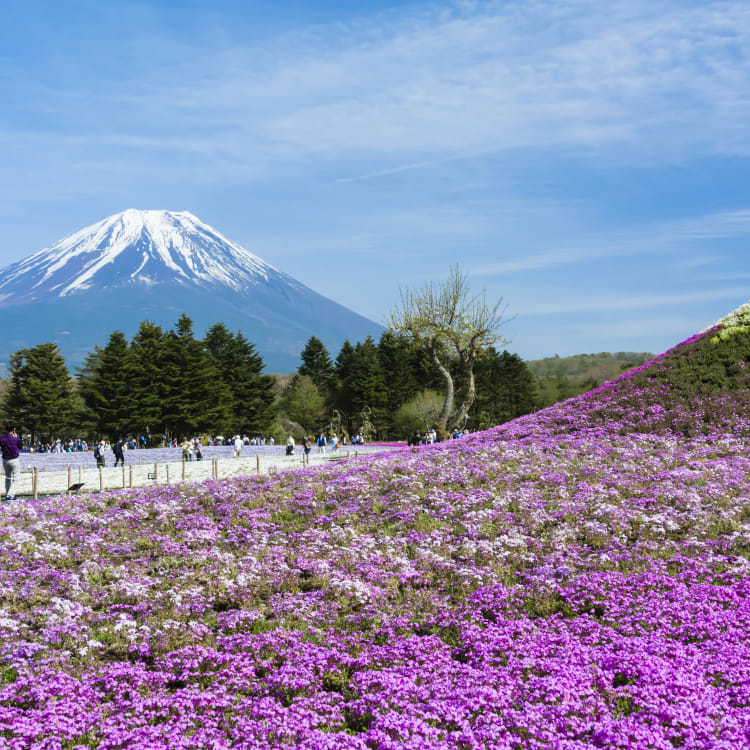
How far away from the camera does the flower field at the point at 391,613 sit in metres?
6.91

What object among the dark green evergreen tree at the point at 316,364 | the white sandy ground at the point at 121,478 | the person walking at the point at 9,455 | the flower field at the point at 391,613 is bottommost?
the flower field at the point at 391,613

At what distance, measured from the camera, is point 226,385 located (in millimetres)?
87625

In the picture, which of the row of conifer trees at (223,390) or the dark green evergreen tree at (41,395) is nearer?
the row of conifer trees at (223,390)

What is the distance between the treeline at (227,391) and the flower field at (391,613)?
4789cm

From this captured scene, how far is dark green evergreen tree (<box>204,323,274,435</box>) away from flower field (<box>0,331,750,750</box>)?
242 ft

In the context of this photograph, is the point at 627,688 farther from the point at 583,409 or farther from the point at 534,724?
the point at 583,409

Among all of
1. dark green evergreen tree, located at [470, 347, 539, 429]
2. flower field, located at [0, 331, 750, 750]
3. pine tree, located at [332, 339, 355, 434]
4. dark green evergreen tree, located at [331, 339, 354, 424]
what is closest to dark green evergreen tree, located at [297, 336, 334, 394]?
dark green evergreen tree, located at [331, 339, 354, 424]

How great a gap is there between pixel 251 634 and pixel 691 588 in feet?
21.9

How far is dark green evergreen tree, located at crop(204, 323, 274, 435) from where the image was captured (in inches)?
3671

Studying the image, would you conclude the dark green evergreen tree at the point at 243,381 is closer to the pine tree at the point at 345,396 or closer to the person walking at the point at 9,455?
the pine tree at the point at 345,396

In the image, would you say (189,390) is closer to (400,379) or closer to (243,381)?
(243,381)

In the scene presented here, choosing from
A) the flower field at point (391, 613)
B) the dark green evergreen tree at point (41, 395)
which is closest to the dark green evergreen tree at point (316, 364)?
the dark green evergreen tree at point (41, 395)

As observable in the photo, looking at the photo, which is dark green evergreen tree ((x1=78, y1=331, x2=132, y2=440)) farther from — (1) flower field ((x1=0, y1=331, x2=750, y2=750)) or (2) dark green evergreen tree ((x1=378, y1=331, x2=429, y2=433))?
(1) flower field ((x1=0, y1=331, x2=750, y2=750))

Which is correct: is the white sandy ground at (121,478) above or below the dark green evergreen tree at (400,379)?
below
